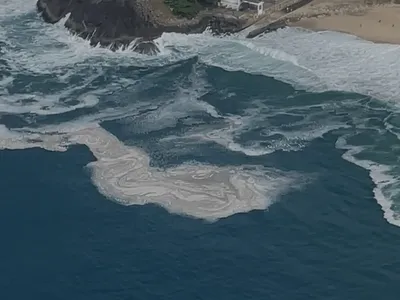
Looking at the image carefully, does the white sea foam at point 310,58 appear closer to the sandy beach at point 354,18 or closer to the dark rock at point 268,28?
the dark rock at point 268,28

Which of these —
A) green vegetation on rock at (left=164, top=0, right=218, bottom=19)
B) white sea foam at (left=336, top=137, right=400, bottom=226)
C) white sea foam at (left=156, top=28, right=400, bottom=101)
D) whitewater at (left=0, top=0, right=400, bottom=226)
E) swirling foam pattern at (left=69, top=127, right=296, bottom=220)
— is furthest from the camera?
green vegetation on rock at (left=164, top=0, right=218, bottom=19)

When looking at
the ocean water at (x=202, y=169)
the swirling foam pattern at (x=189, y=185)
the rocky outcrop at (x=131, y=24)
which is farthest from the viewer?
the rocky outcrop at (x=131, y=24)

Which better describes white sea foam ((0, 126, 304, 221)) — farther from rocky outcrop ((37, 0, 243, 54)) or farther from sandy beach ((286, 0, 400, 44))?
sandy beach ((286, 0, 400, 44))

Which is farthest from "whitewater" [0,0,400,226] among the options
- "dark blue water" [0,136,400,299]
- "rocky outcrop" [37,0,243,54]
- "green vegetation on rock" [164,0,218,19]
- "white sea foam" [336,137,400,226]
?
"green vegetation on rock" [164,0,218,19]

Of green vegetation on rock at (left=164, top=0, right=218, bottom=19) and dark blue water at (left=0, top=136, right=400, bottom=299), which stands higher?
green vegetation on rock at (left=164, top=0, right=218, bottom=19)

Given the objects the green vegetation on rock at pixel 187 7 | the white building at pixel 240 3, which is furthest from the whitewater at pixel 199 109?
the white building at pixel 240 3

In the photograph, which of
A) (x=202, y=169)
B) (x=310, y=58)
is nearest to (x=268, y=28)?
(x=310, y=58)
